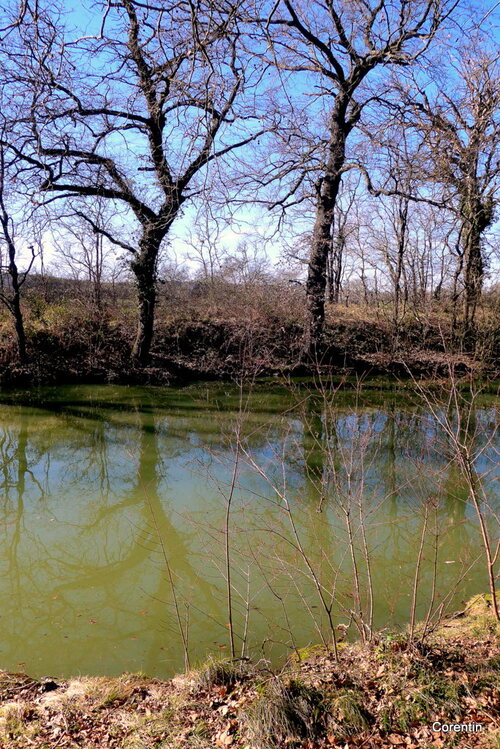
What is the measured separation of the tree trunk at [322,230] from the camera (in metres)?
15.6

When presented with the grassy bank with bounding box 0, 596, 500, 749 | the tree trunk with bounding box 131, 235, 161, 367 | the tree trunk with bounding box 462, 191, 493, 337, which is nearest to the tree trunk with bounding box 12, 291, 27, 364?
the tree trunk with bounding box 131, 235, 161, 367

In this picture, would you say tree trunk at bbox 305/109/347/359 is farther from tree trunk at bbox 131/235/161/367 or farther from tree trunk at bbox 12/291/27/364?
tree trunk at bbox 12/291/27/364

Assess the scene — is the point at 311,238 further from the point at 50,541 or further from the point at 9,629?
the point at 9,629

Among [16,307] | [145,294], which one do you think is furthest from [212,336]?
[16,307]

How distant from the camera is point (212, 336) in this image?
58.6 feet

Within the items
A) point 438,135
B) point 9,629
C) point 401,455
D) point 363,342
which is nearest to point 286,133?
point 438,135

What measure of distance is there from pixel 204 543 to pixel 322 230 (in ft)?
41.1

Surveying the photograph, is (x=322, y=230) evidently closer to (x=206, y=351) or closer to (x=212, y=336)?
(x=212, y=336)

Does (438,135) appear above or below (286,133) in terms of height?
below

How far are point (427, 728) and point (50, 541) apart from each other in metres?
4.34

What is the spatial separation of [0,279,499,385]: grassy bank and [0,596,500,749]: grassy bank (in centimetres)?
1161

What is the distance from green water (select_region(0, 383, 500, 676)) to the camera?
13.5 feet

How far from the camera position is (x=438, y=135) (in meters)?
11.0

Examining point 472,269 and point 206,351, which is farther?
point 206,351
